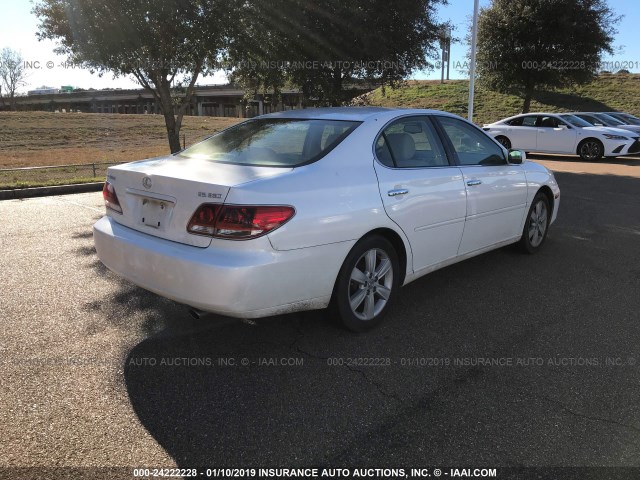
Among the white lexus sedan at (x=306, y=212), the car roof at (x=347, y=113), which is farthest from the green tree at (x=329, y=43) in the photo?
the white lexus sedan at (x=306, y=212)

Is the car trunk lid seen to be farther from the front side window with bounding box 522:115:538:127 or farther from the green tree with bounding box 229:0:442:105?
the front side window with bounding box 522:115:538:127

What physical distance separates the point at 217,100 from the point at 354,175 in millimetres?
109552

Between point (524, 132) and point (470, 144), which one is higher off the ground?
point (470, 144)

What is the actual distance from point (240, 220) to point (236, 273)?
31 cm

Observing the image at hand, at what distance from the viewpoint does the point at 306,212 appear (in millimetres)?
3150

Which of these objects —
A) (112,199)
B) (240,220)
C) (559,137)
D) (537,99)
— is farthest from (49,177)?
(537,99)

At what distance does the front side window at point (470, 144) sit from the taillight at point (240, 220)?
86.0 inches

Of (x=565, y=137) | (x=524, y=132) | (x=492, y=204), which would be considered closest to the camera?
(x=492, y=204)

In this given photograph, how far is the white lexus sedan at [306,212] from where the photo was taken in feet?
9.90

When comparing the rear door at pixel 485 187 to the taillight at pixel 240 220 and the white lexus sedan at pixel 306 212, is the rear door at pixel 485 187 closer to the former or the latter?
the white lexus sedan at pixel 306 212

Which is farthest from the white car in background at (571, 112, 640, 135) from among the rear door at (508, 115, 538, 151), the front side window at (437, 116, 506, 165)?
the front side window at (437, 116, 506, 165)

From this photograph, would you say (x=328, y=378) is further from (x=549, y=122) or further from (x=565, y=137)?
(x=549, y=122)

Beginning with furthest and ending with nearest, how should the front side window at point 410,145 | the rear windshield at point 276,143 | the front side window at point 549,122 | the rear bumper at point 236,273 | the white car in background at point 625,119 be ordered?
the white car in background at point 625,119, the front side window at point 549,122, the front side window at point 410,145, the rear windshield at point 276,143, the rear bumper at point 236,273

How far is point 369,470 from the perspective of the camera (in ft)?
7.72
